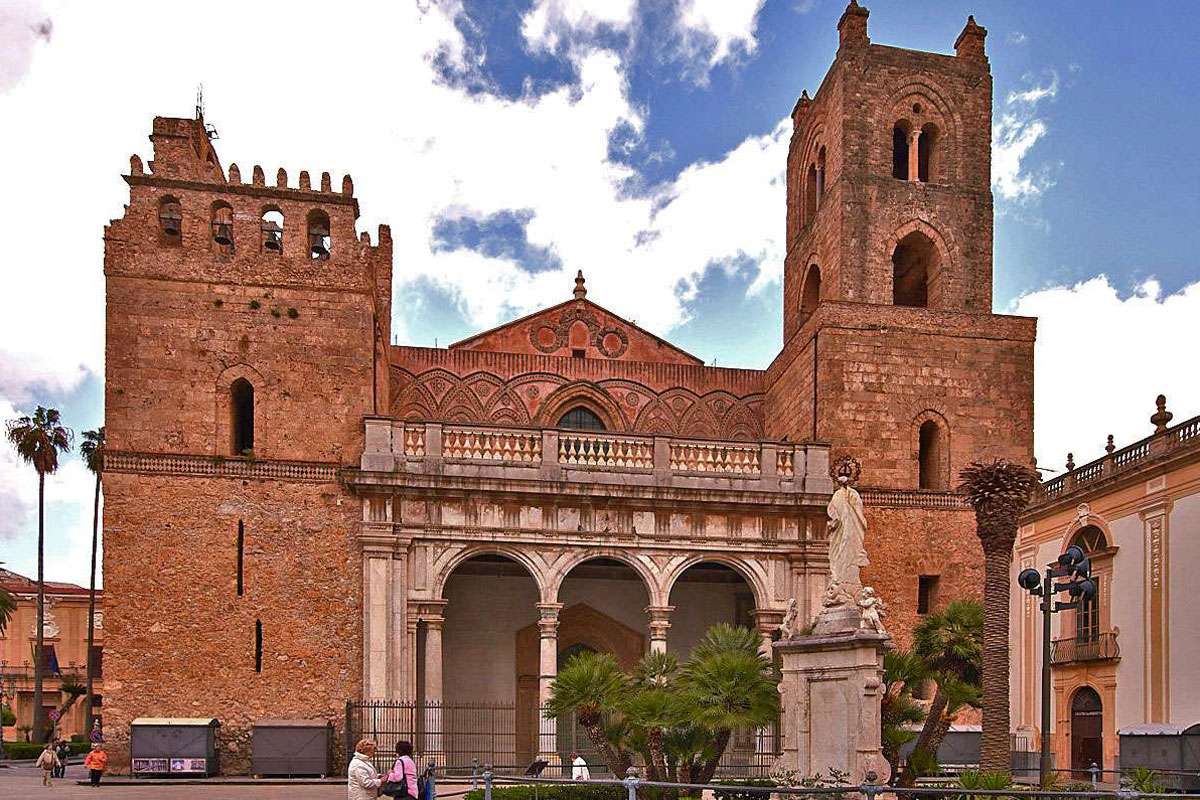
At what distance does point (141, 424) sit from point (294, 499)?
10.5ft

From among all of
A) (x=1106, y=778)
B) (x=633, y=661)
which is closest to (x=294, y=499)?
(x=633, y=661)

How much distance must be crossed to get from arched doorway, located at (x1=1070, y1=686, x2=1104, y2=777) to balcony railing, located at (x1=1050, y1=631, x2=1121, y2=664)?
710mm

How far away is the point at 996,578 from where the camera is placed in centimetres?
1703

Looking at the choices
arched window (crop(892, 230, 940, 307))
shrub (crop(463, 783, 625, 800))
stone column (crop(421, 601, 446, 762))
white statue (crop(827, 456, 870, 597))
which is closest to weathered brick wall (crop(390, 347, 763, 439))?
arched window (crop(892, 230, 940, 307))

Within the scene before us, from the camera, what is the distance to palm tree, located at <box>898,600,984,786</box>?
682 inches

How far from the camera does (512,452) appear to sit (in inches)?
896

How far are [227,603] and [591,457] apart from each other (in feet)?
24.4

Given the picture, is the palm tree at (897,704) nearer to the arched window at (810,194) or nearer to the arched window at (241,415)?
the arched window at (241,415)

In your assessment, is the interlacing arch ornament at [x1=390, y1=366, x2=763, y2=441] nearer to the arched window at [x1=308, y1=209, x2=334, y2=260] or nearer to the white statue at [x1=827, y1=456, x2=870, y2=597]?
Answer: the arched window at [x1=308, y1=209, x2=334, y2=260]

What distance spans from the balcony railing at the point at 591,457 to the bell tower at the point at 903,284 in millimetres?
1690

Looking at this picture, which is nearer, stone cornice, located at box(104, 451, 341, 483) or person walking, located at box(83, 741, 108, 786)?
person walking, located at box(83, 741, 108, 786)

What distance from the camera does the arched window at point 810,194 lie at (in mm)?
29703

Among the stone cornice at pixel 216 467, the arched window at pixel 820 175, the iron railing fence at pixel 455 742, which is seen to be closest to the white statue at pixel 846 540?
the iron railing fence at pixel 455 742

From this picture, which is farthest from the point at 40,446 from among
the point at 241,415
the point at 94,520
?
the point at 241,415
